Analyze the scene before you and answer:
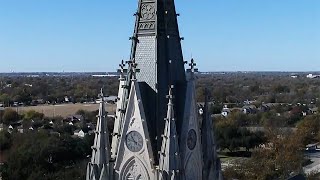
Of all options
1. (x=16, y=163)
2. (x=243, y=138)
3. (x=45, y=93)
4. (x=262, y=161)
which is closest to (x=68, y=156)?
(x=16, y=163)

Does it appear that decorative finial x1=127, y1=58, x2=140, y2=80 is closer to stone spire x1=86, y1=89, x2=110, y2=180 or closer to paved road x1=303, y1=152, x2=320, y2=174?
stone spire x1=86, y1=89, x2=110, y2=180

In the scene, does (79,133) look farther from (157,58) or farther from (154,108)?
(157,58)

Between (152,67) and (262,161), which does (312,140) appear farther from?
(152,67)

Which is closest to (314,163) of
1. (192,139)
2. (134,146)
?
(192,139)

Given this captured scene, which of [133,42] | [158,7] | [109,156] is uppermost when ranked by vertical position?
[158,7]

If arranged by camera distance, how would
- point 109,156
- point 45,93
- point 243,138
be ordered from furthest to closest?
point 45,93 → point 243,138 → point 109,156

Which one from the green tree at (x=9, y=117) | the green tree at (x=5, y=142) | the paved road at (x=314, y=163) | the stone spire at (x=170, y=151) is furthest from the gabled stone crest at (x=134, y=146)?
the green tree at (x=9, y=117)
